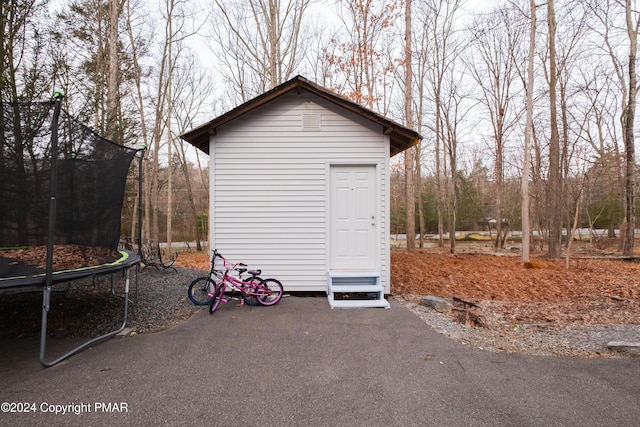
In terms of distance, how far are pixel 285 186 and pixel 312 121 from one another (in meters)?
1.18

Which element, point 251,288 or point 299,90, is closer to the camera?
point 251,288

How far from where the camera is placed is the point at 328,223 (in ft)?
16.7

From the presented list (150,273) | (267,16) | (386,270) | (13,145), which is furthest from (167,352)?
(267,16)

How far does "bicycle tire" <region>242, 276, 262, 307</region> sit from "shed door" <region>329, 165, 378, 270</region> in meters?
1.26

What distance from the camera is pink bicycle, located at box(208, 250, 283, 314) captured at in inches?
172

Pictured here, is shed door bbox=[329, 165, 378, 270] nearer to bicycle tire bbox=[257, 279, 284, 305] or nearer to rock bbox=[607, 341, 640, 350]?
bicycle tire bbox=[257, 279, 284, 305]

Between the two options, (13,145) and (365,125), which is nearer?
(13,145)

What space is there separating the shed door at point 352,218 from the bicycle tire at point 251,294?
126 cm

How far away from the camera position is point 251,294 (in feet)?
15.1

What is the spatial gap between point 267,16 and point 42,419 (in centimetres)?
1378

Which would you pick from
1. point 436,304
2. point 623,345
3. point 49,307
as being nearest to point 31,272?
point 49,307

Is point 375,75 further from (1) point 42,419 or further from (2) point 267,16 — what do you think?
(1) point 42,419

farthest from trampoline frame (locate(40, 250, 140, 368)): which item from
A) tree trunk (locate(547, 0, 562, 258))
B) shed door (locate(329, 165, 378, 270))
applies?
tree trunk (locate(547, 0, 562, 258))

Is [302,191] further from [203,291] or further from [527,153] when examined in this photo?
[527,153]
